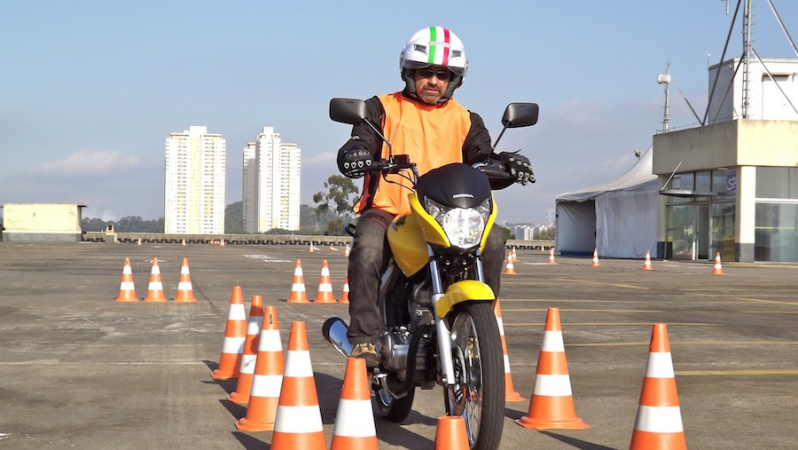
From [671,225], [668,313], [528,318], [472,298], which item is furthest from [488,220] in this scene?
[671,225]

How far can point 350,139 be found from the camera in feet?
20.1

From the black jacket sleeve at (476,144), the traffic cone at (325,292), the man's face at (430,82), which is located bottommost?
the traffic cone at (325,292)

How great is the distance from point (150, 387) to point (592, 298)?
38.6ft

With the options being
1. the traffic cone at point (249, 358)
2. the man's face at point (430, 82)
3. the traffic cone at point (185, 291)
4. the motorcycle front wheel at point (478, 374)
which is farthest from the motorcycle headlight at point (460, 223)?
the traffic cone at point (185, 291)

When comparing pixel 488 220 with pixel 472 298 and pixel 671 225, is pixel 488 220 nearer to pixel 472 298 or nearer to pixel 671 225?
pixel 472 298

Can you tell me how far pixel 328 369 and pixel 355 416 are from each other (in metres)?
4.02

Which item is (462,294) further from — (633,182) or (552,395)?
(633,182)

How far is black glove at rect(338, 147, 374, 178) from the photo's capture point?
18.7 ft

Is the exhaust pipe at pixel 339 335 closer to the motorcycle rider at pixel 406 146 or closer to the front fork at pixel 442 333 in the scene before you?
the motorcycle rider at pixel 406 146

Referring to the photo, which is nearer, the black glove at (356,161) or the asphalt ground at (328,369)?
the black glove at (356,161)

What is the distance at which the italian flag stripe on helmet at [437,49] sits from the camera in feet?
20.0

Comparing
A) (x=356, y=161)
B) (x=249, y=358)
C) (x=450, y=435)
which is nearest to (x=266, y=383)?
(x=249, y=358)

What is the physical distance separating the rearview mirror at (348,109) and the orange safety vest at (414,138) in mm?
368

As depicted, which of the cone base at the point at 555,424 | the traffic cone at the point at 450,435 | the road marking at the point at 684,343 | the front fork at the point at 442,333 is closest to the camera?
the traffic cone at the point at 450,435
